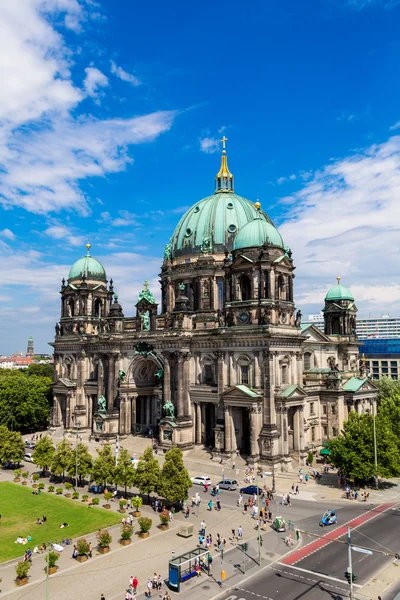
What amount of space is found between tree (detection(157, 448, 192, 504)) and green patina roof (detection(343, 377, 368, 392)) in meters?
39.3

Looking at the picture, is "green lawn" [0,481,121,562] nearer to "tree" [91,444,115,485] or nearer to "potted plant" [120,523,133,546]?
"tree" [91,444,115,485]

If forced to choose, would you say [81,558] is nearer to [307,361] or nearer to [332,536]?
[332,536]

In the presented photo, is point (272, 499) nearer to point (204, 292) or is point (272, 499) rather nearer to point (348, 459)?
point (348, 459)

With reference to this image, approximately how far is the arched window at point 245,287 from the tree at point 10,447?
3796cm

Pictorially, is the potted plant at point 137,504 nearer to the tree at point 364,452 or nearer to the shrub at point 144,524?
the shrub at point 144,524

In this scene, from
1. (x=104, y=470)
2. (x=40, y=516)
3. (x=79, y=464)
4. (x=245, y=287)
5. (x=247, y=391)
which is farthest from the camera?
(x=245, y=287)

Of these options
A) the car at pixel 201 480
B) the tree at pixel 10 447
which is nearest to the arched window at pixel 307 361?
the car at pixel 201 480

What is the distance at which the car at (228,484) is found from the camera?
6144 centimetres

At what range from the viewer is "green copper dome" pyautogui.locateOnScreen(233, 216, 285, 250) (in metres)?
75.8

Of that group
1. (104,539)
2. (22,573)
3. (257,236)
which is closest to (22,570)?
(22,573)

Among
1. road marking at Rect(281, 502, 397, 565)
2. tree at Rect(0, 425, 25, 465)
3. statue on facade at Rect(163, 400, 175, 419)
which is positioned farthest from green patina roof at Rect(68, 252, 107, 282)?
road marking at Rect(281, 502, 397, 565)

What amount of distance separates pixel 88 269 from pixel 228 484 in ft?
193

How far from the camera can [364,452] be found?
59.3 metres

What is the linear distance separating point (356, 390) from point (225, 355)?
23.1 meters
